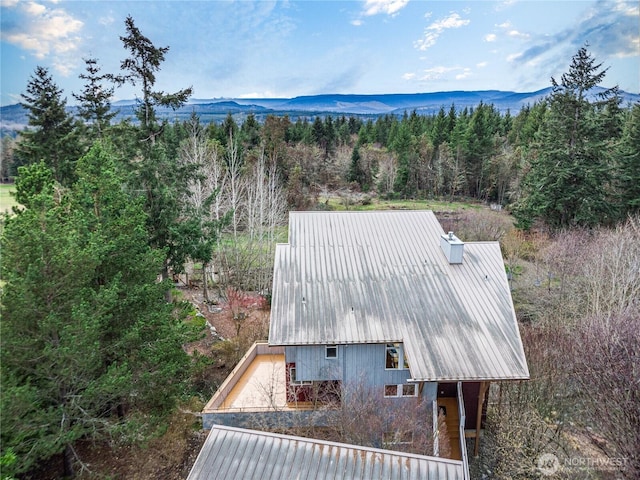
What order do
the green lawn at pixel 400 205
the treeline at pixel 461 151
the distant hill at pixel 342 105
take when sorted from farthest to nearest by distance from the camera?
the green lawn at pixel 400 205 → the distant hill at pixel 342 105 → the treeline at pixel 461 151

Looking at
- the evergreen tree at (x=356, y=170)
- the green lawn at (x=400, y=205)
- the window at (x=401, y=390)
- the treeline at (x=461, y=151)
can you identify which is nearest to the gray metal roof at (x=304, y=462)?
the window at (x=401, y=390)

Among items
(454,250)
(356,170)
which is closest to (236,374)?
(454,250)

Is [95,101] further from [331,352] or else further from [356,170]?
[356,170]

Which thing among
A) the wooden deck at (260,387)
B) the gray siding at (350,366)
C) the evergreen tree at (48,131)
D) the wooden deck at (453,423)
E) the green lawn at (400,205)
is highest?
the evergreen tree at (48,131)

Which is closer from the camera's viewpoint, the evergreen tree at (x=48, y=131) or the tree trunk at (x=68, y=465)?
the tree trunk at (x=68, y=465)

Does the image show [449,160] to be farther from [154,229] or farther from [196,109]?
[154,229]

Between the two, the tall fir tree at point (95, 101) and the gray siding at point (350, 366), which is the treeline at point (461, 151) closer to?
the tall fir tree at point (95, 101)

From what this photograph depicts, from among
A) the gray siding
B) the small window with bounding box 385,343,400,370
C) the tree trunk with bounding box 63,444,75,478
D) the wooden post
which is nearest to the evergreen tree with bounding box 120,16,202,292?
the tree trunk with bounding box 63,444,75,478
